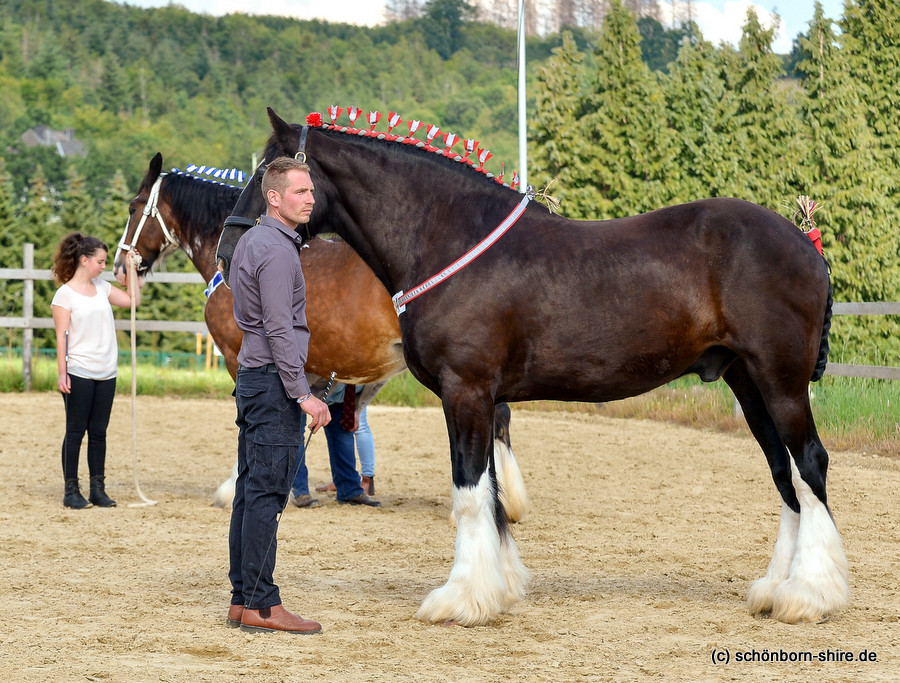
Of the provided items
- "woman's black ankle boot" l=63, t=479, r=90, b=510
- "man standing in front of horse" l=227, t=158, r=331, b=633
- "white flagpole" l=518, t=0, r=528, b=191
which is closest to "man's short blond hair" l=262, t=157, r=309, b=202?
"man standing in front of horse" l=227, t=158, r=331, b=633

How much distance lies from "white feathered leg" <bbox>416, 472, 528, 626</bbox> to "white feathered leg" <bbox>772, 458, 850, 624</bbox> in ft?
4.07

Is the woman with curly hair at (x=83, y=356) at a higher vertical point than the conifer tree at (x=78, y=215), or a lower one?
lower

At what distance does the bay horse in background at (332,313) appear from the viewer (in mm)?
6852

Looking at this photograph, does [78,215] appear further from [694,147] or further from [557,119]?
[694,147]

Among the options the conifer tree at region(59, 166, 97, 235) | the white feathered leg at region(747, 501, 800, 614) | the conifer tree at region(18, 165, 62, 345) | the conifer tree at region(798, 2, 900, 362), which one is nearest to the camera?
the white feathered leg at region(747, 501, 800, 614)

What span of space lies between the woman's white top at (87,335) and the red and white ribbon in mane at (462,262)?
12.2ft

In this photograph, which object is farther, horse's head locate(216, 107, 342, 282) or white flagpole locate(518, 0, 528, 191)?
white flagpole locate(518, 0, 528, 191)

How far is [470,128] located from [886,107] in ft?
305

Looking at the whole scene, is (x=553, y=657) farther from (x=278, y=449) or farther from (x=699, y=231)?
(x=699, y=231)

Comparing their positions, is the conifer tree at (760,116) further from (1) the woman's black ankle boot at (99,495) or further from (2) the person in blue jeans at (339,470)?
(1) the woman's black ankle boot at (99,495)

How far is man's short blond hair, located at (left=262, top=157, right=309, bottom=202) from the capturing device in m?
4.21

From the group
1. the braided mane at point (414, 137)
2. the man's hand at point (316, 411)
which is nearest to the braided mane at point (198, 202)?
the braided mane at point (414, 137)

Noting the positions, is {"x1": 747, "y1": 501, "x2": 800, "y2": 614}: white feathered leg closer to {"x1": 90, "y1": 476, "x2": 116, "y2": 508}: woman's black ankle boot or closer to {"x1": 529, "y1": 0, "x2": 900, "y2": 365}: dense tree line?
{"x1": 90, "y1": 476, "x2": 116, "y2": 508}: woman's black ankle boot

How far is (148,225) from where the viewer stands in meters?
7.95
